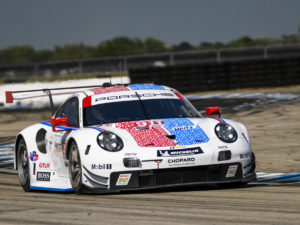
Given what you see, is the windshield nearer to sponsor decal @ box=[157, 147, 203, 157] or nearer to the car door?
the car door

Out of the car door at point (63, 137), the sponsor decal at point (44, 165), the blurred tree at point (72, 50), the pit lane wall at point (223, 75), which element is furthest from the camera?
the blurred tree at point (72, 50)

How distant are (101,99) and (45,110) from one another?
1665 centimetres

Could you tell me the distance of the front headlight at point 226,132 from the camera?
7547 mm

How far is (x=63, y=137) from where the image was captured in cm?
807

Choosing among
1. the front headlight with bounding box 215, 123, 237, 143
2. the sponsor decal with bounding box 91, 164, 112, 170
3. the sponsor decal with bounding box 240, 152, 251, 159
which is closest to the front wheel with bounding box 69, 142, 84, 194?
the sponsor decal with bounding box 91, 164, 112, 170

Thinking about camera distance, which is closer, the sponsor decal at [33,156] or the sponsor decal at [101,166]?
the sponsor decal at [101,166]

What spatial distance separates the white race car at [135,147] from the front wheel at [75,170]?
0.01 meters

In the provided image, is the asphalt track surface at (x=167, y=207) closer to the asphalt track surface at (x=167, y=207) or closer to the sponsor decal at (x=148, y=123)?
the asphalt track surface at (x=167, y=207)

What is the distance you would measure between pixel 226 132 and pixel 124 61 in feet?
95.9

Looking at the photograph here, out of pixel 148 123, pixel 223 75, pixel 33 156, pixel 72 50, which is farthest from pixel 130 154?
pixel 72 50

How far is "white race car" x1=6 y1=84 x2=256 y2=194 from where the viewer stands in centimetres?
718

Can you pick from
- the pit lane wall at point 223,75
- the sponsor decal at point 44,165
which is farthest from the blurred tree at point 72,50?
the sponsor decal at point 44,165

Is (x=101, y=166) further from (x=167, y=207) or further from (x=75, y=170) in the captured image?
(x=167, y=207)

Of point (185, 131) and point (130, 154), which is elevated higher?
point (185, 131)
